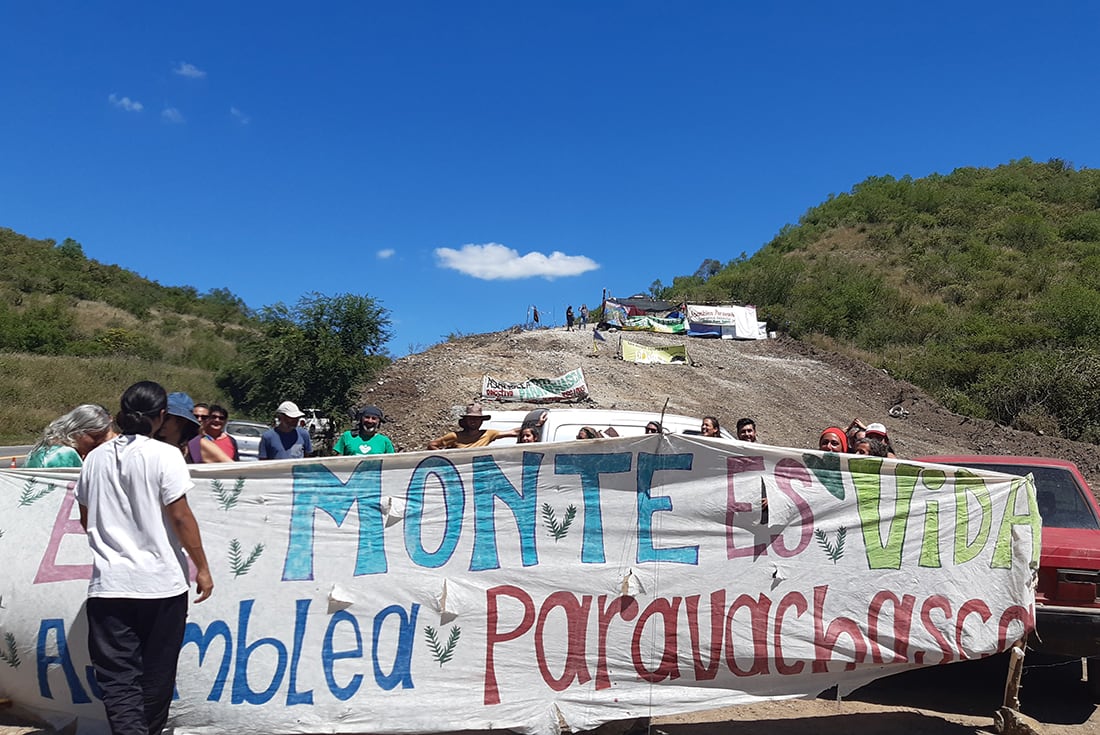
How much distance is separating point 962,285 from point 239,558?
197ft

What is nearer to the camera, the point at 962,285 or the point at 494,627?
the point at 494,627

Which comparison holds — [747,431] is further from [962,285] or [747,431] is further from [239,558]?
[962,285]

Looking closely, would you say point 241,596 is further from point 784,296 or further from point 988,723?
point 784,296

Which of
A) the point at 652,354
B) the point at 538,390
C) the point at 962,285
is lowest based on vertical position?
the point at 538,390

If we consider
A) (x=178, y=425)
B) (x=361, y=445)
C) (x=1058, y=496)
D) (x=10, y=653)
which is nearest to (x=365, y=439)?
(x=361, y=445)

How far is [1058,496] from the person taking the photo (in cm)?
617

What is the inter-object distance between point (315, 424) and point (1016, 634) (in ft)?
55.8

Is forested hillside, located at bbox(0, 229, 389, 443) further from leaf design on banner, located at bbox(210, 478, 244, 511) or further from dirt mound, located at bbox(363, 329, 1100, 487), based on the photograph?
leaf design on banner, located at bbox(210, 478, 244, 511)

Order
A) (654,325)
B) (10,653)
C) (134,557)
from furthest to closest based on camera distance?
(654,325) < (10,653) < (134,557)

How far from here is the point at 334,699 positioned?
13.5ft

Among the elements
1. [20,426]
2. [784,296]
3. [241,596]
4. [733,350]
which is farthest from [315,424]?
[784,296]

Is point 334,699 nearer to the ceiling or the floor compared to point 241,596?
nearer to the floor

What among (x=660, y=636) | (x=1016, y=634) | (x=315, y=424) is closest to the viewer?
(x=660, y=636)

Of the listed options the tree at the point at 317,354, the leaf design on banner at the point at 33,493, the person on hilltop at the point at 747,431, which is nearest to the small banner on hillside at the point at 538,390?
the tree at the point at 317,354
